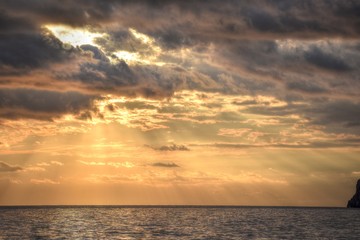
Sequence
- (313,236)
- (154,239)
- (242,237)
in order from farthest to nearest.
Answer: (313,236) < (242,237) < (154,239)

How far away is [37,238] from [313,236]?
57.3 meters

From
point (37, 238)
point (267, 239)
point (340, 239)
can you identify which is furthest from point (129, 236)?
point (340, 239)

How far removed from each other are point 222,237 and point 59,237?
105ft

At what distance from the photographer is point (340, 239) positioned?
10025 centimetres

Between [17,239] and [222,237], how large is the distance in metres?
39.4

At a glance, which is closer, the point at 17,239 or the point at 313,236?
Answer: the point at 17,239

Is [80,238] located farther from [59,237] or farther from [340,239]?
[340,239]

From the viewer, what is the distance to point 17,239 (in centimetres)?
9350

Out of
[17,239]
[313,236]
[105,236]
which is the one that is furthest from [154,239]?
[313,236]

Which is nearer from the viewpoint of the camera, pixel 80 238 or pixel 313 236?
pixel 80 238

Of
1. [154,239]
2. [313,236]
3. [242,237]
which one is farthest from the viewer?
[313,236]

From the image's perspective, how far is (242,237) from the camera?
98.0 metres

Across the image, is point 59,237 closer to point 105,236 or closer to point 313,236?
point 105,236

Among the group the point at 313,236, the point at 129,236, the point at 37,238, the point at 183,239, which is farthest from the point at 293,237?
the point at 37,238
